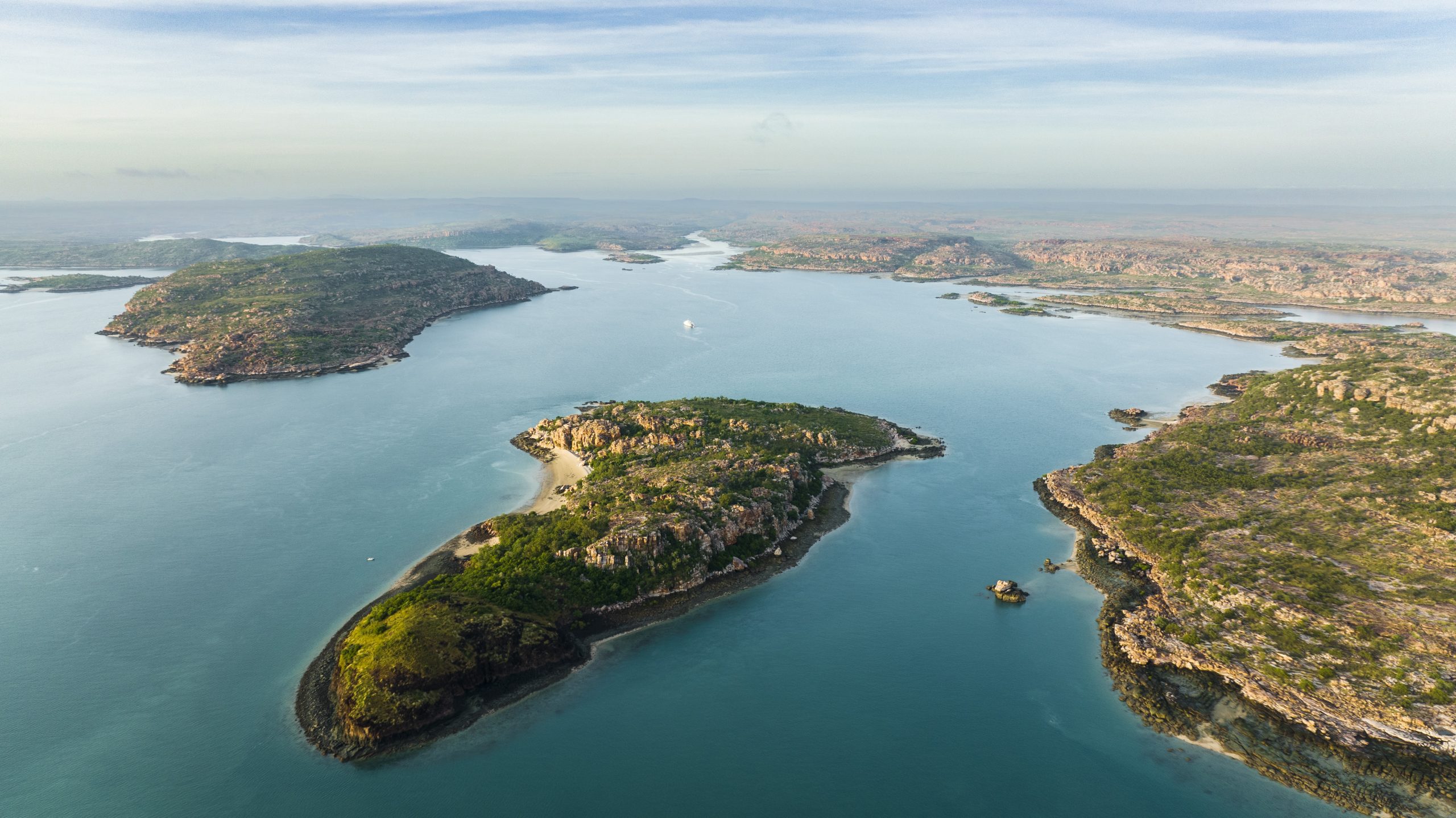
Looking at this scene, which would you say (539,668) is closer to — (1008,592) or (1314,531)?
(1008,592)

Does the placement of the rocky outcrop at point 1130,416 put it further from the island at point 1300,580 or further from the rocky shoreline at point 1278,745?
the rocky shoreline at point 1278,745

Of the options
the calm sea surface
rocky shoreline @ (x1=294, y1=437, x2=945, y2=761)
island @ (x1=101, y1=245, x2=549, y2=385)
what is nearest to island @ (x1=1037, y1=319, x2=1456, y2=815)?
the calm sea surface

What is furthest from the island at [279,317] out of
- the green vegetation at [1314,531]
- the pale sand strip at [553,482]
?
the green vegetation at [1314,531]

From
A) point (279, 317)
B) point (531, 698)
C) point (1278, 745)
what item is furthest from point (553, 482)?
point (279, 317)

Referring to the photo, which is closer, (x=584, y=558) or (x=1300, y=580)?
(x=1300, y=580)

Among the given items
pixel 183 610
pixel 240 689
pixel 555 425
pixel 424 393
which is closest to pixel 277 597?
pixel 183 610

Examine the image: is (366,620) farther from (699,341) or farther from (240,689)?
(699,341)

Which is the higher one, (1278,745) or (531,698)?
(1278,745)
